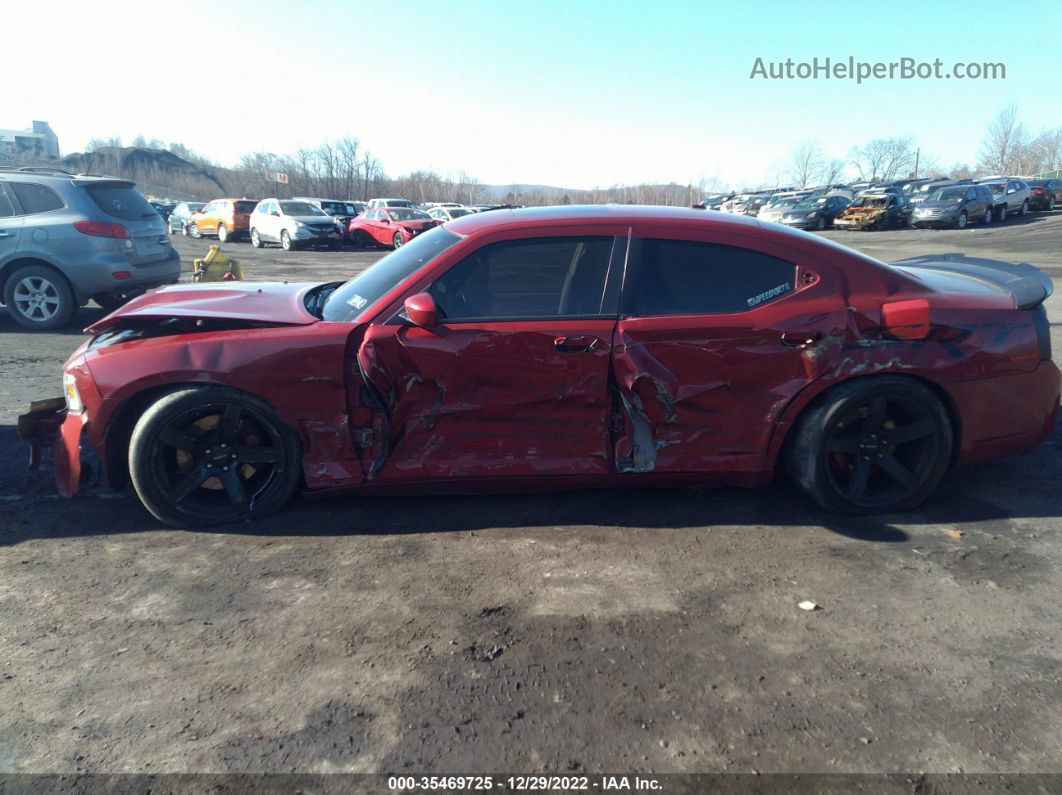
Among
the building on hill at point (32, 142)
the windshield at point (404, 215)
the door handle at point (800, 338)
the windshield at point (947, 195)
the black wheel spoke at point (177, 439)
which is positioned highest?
the building on hill at point (32, 142)

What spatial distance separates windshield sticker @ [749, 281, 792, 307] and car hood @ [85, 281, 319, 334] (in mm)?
2222

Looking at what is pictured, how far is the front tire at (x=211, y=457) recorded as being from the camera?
366 centimetres

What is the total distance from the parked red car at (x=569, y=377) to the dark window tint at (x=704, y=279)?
0.04ft

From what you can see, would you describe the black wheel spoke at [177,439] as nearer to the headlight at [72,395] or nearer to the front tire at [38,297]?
the headlight at [72,395]

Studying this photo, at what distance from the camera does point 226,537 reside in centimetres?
373

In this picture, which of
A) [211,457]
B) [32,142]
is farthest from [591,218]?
[32,142]

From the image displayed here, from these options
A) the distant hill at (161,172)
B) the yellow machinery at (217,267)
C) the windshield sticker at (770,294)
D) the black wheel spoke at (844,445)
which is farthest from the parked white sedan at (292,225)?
the distant hill at (161,172)

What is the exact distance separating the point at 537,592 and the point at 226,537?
64.1 inches

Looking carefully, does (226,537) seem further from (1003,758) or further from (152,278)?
(152,278)

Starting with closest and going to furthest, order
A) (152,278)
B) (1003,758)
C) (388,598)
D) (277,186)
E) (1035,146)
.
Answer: (1003,758), (388,598), (152,278), (277,186), (1035,146)

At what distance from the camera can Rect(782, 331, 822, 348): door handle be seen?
3.74 metres

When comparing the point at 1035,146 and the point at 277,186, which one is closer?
the point at 277,186

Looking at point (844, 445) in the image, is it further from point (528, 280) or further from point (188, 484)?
point (188, 484)

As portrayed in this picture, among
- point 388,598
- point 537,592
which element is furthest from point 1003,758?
point 388,598
